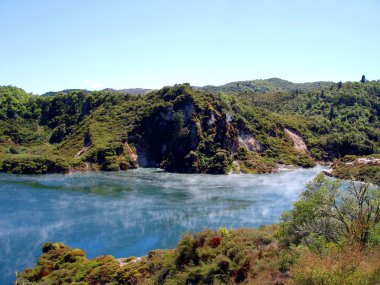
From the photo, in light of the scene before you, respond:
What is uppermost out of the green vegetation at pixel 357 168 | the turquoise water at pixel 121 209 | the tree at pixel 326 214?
the tree at pixel 326 214

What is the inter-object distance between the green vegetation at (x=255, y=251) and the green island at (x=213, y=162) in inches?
4.2

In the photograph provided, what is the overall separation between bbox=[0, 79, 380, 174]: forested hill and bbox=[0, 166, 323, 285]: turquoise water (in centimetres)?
1713

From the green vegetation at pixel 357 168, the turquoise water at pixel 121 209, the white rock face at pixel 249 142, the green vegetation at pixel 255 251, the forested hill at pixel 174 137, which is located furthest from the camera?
the white rock face at pixel 249 142

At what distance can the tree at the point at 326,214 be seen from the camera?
3494 cm

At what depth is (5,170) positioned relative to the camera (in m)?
128

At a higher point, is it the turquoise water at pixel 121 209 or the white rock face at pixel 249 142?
the white rock face at pixel 249 142

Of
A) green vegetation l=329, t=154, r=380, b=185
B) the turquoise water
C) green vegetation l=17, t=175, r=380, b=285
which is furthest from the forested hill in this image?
green vegetation l=17, t=175, r=380, b=285

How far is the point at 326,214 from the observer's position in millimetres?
36594

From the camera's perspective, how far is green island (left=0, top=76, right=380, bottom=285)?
34.8 metres

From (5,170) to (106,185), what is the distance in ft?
140

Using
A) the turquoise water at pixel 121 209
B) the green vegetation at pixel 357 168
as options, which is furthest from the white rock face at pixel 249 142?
the turquoise water at pixel 121 209

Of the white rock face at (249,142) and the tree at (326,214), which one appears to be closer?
the tree at (326,214)

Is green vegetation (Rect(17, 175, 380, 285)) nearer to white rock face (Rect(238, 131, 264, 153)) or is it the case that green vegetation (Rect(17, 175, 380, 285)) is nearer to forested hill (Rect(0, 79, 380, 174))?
forested hill (Rect(0, 79, 380, 174))

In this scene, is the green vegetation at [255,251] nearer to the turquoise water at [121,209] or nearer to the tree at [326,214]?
the tree at [326,214]
